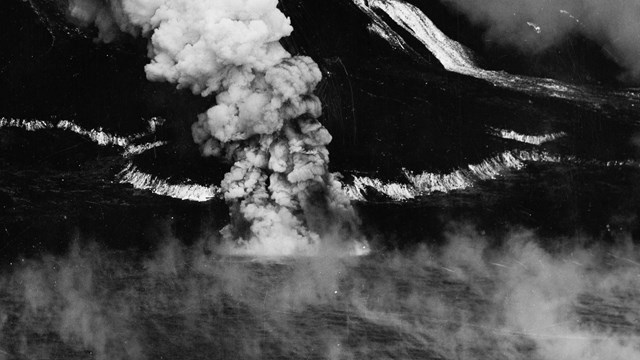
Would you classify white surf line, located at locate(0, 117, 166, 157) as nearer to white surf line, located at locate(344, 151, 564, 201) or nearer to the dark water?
the dark water

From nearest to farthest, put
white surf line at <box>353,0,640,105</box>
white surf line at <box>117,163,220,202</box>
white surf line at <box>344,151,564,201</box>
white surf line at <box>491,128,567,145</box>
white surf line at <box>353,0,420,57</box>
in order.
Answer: white surf line at <box>117,163,220,202</box>, white surf line at <box>344,151,564,201</box>, white surf line at <box>491,128,567,145</box>, white surf line at <box>353,0,420,57</box>, white surf line at <box>353,0,640,105</box>

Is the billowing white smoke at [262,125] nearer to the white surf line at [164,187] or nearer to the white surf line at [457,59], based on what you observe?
the white surf line at [164,187]

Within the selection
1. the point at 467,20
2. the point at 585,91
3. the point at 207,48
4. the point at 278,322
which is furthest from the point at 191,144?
the point at 585,91

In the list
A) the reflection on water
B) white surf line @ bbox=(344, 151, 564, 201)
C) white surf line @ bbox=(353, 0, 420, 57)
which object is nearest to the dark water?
the reflection on water

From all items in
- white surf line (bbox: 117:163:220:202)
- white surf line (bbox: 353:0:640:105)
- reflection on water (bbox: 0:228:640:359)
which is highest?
white surf line (bbox: 353:0:640:105)

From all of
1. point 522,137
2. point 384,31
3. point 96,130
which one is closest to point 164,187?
point 96,130

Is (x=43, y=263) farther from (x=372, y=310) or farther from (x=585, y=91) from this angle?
(x=585, y=91)

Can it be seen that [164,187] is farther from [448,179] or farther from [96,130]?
[448,179]

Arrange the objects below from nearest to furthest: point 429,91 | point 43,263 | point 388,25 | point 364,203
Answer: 1. point 43,263
2. point 364,203
3. point 429,91
4. point 388,25
